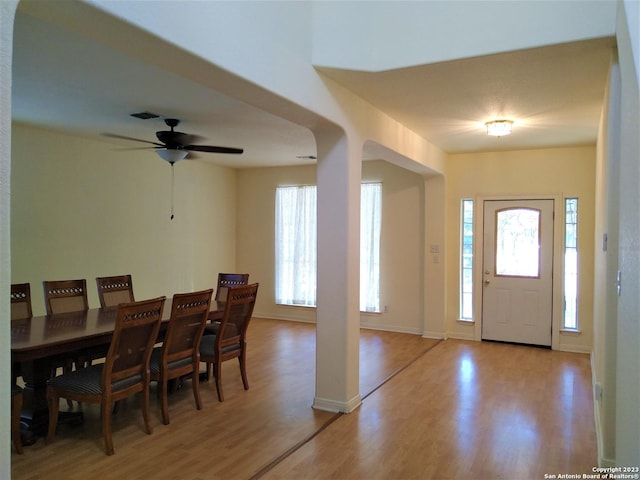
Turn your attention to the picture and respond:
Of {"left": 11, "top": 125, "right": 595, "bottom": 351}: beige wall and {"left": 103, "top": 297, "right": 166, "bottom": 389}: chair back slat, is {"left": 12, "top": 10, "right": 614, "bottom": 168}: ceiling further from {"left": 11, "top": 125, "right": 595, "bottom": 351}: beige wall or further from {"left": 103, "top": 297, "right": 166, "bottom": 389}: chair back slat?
{"left": 103, "top": 297, "right": 166, "bottom": 389}: chair back slat

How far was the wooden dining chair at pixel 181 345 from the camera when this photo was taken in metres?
3.57

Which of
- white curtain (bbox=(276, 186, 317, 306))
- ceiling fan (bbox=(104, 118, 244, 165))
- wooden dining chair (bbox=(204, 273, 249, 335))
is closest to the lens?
ceiling fan (bbox=(104, 118, 244, 165))

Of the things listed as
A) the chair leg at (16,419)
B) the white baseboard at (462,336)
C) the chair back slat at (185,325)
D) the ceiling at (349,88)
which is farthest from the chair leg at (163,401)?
the white baseboard at (462,336)

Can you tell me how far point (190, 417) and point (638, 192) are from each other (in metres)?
3.34

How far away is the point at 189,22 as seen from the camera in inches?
91.0

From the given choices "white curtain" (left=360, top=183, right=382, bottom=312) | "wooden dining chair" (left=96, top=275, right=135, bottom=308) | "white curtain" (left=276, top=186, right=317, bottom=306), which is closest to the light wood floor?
"wooden dining chair" (left=96, top=275, right=135, bottom=308)

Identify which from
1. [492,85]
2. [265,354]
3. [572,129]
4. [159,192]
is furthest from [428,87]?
[159,192]

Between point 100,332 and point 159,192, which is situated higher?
point 159,192

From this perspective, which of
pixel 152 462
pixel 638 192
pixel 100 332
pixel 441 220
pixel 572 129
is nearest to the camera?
pixel 638 192

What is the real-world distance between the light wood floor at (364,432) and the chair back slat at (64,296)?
103 centimetres

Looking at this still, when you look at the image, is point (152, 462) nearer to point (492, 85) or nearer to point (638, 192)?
point (638, 192)

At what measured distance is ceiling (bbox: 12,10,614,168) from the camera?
3.00 metres

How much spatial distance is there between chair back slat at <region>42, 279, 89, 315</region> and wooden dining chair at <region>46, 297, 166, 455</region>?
125cm

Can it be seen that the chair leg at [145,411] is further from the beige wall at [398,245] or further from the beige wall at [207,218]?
the beige wall at [398,245]
